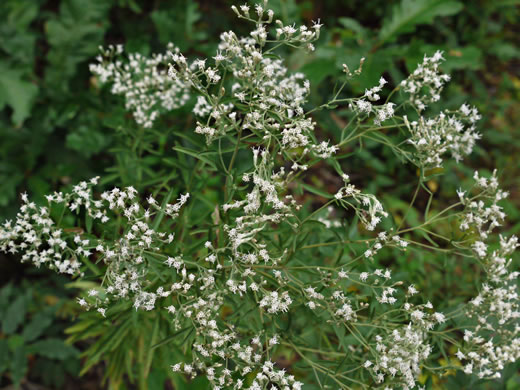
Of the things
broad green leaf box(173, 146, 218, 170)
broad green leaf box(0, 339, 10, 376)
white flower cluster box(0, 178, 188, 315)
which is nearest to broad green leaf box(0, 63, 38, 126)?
broad green leaf box(0, 339, 10, 376)

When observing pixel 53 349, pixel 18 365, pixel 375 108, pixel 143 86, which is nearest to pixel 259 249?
pixel 375 108

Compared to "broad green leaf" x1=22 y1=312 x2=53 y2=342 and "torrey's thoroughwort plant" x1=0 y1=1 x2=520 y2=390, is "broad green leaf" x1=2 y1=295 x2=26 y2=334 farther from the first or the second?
"torrey's thoroughwort plant" x1=0 y1=1 x2=520 y2=390

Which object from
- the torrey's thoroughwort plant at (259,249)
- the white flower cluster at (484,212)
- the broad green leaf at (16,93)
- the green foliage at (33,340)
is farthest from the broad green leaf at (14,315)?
the white flower cluster at (484,212)

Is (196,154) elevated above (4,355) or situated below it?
above

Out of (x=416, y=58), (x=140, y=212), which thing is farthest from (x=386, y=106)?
(x=416, y=58)

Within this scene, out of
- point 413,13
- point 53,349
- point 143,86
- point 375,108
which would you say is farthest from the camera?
point 413,13

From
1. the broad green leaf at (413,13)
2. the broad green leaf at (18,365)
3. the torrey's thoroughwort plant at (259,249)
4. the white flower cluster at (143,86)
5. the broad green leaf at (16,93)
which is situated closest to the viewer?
the torrey's thoroughwort plant at (259,249)

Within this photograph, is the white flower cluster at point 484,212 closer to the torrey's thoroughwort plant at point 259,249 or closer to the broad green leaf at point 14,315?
the torrey's thoroughwort plant at point 259,249

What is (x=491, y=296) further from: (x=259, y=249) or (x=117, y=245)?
(x=117, y=245)
